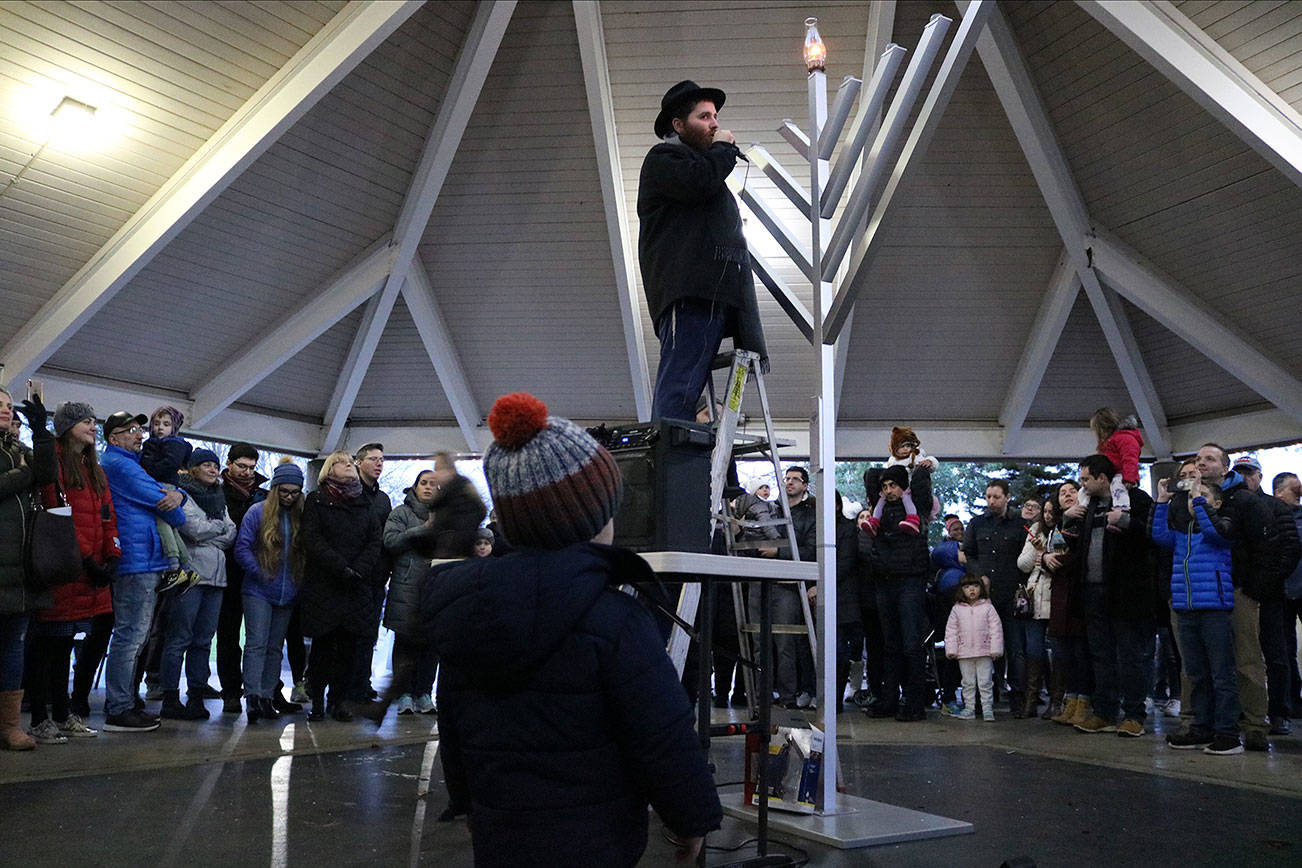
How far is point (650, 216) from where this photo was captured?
3232 millimetres

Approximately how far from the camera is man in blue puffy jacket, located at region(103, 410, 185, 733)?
16.3ft

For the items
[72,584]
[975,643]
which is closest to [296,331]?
[72,584]

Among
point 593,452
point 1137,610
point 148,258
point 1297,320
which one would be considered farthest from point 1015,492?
point 593,452

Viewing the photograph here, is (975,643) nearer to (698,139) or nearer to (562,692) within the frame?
(698,139)

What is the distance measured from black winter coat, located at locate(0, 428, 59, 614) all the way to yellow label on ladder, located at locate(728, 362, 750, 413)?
119 inches

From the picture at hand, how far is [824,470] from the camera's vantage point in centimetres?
341

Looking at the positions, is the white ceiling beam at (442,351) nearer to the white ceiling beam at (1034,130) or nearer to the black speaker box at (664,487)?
the white ceiling beam at (1034,130)

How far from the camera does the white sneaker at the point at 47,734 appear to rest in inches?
177

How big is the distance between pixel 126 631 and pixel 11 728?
75 centimetres

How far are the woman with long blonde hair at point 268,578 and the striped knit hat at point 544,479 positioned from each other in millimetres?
4371

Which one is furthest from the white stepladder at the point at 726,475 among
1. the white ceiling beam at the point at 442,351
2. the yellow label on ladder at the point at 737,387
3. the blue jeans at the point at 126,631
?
the white ceiling beam at the point at 442,351

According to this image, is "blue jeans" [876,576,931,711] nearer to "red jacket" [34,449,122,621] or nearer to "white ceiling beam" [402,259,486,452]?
"red jacket" [34,449,122,621]

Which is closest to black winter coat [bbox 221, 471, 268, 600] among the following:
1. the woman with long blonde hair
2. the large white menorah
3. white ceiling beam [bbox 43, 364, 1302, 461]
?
the woman with long blonde hair

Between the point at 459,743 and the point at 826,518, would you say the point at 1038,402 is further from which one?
the point at 459,743
